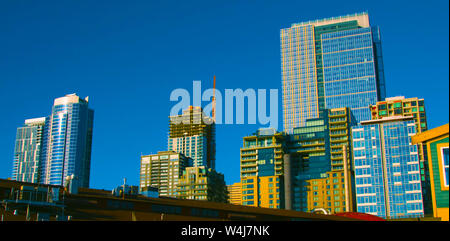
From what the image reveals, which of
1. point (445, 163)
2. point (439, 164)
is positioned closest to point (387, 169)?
point (439, 164)

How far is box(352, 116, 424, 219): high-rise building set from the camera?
589 ft

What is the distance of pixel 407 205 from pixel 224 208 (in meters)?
117

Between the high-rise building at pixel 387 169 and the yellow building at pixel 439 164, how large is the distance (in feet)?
494

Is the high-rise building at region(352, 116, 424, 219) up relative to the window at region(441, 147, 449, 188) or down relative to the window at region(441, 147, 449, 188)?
up

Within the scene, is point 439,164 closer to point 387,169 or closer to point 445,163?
point 445,163

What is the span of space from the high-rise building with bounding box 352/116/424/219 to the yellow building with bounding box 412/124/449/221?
150m

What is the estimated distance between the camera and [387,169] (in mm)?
183875

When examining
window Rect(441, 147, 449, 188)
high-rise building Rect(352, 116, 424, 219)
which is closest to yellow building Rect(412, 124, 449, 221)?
window Rect(441, 147, 449, 188)

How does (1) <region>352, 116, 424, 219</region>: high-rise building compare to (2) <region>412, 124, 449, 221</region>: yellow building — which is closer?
(2) <region>412, 124, 449, 221</region>: yellow building

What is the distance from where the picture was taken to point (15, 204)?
190 ft

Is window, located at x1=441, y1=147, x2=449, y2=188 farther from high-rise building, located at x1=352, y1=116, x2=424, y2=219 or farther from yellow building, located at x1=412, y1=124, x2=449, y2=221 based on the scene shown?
→ high-rise building, located at x1=352, y1=116, x2=424, y2=219

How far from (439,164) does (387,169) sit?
158 meters
